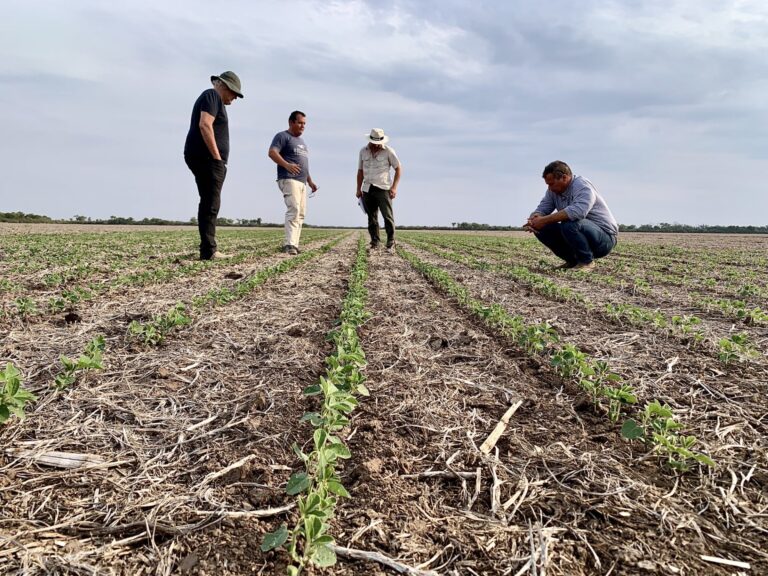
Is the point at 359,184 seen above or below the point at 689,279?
above

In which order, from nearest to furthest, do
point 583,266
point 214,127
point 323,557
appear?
point 323,557 < point 214,127 < point 583,266

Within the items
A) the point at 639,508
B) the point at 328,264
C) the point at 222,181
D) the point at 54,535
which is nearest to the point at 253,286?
the point at 222,181

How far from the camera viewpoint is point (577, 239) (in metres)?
8.08

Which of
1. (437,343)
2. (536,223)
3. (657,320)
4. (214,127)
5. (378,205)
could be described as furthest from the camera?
(378,205)

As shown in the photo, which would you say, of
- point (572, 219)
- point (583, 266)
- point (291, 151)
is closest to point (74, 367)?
point (572, 219)

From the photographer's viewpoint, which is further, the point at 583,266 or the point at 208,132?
the point at 583,266

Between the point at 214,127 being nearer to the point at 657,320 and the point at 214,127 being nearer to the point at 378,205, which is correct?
the point at 378,205

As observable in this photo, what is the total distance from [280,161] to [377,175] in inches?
96.1

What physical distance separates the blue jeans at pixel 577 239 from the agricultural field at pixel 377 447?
12.4ft

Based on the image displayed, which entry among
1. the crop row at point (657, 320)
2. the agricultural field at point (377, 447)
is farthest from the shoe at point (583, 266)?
the agricultural field at point (377, 447)

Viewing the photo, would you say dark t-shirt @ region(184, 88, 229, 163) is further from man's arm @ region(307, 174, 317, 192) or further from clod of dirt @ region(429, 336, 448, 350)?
clod of dirt @ region(429, 336, 448, 350)

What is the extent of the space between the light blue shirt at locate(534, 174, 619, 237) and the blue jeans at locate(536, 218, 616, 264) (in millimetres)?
142

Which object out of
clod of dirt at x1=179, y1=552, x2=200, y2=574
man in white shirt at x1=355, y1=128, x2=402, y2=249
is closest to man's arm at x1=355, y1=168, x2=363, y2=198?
man in white shirt at x1=355, y1=128, x2=402, y2=249

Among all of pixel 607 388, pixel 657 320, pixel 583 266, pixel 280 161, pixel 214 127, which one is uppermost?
pixel 214 127
